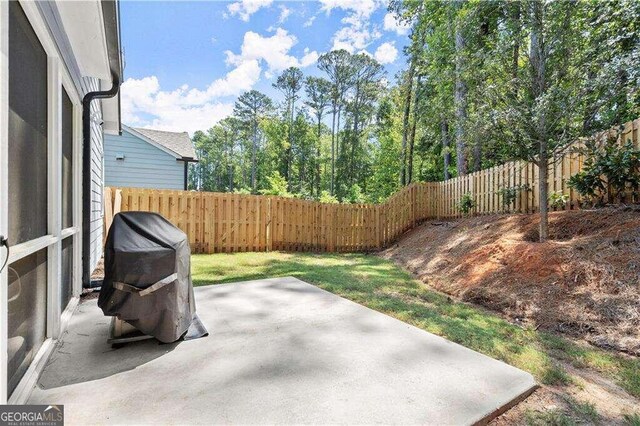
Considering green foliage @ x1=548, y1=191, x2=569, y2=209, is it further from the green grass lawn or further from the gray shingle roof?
the gray shingle roof

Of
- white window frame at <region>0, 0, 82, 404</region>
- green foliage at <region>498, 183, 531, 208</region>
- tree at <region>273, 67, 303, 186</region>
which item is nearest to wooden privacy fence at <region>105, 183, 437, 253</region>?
green foliage at <region>498, 183, 531, 208</region>

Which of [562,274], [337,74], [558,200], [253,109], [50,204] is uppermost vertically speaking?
[337,74]

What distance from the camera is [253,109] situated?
3247cm

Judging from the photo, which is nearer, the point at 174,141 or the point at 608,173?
the point at 608,173

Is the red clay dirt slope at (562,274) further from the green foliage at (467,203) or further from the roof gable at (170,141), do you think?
the roof gable at (170,141)

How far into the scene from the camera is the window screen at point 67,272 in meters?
2.77

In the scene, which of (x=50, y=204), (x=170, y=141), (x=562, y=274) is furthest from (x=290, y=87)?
(x=50, y=204)

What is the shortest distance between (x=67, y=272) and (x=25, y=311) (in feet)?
5.03

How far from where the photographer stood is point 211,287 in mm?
4078

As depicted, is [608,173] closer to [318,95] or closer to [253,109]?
[318,95]

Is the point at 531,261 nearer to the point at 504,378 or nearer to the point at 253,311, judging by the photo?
the point at 504,378

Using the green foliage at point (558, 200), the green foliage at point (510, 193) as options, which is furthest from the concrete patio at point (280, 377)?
the green foliage at point (510, 193)

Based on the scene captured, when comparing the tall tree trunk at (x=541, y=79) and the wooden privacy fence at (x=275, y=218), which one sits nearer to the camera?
the tall tree trunk at (x=541, y=79)

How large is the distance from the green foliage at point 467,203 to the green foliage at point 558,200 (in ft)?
8.48
